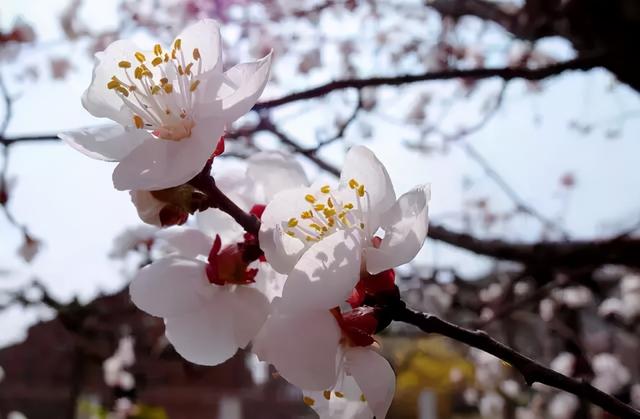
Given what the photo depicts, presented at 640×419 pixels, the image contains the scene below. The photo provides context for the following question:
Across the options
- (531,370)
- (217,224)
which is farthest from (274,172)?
(531,370)

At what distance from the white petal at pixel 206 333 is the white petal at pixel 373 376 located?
11cm

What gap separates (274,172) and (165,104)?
0.13 meters

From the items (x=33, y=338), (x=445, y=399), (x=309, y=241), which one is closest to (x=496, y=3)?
(x=309, y=241)

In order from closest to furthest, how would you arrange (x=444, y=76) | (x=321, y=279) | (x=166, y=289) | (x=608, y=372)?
(x=321, y=279)
(x=166, y=289)
(x=444, y=76)
(x=608, y=372)

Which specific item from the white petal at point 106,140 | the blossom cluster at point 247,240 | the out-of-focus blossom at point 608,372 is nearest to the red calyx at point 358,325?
the blossom cluster at point 247,240

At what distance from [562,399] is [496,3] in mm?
2600

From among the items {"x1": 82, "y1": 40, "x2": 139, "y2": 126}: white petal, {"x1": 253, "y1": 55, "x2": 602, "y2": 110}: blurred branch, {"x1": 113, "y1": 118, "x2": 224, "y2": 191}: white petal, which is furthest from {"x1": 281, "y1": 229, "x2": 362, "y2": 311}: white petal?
{"x1": 253, "y1": 55, "x2": 602, "y2": 110}: blurred branch

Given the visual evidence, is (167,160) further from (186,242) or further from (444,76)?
(444,76)

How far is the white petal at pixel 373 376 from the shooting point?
428 millimetres

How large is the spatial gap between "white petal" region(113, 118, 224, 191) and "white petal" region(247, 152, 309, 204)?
12cm

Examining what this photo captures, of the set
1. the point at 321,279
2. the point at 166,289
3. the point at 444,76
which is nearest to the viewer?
the point at 321,279

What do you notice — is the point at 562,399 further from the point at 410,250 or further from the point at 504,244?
the point at 410,250

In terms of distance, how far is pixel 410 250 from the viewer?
434 millimetres

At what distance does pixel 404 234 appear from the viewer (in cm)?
44
